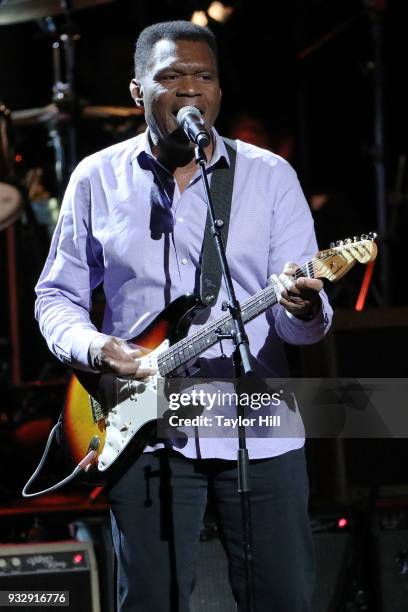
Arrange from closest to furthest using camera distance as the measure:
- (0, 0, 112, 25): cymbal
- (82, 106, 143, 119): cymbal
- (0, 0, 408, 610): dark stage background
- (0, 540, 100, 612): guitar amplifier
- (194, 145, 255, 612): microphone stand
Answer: (194, 145, 255, 612): microphone stand < (0, 540, 100, 612): guitar amplifier < (0, 0, 112, 25): cymbal < (82, 106, 143, 119): cymbal < (0, 0, 408, 610): dark stage background

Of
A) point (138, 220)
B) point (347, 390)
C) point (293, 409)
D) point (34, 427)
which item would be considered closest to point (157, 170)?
point (138, 220)

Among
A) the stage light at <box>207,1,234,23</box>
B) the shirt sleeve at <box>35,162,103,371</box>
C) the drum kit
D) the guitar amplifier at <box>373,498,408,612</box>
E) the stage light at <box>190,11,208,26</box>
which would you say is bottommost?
the guitar amplifier at <box>373,498,408,612</box>

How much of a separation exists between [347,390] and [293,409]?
972 millimetres

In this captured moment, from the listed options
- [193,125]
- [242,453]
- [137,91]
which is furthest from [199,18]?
[242,453]

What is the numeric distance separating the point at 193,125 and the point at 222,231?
366mm

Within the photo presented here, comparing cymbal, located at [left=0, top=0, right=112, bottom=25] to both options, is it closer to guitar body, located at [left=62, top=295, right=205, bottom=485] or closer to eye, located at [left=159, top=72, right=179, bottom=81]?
eye, located at [left=159, top=72, right=179, bottom=81]

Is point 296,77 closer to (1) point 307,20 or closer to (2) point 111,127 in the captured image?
(1) point 307,20

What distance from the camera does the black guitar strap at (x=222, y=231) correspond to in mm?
2686

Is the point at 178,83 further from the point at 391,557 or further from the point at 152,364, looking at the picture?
the point at 391,557

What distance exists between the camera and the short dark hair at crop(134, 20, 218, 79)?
281 cm

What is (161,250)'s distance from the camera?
275 cm

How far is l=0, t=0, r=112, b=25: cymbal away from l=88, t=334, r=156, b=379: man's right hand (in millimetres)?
2692

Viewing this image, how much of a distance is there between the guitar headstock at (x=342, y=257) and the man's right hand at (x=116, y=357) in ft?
1.75

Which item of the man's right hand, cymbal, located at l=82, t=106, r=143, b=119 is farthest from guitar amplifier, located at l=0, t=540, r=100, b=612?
cymbal, located at l=82, t=106, r=143, b=119
